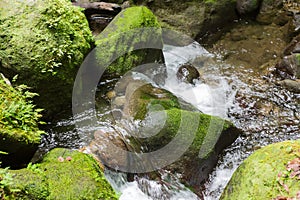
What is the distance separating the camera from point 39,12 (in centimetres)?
539

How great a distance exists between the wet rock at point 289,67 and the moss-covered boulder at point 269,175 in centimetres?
394

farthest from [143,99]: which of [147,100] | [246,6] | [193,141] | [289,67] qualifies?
[246,6]

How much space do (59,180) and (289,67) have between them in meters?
6.37

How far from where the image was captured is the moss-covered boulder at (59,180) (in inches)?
120

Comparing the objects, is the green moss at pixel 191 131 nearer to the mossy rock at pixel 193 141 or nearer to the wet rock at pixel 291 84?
the mossy rock at pixel 193 141

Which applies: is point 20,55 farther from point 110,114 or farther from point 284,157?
point 284,157

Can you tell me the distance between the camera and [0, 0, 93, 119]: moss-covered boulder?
509 cm

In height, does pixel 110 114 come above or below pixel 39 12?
below

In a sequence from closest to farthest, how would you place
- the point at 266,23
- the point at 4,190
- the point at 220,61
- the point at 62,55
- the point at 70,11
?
the point at 4,190 → the point at 62,55 → the point at 70,11 → the point at 220,61 → the point at 266,23

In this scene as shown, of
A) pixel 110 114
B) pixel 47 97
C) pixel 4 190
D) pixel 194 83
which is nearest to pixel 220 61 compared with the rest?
pixel 194 83

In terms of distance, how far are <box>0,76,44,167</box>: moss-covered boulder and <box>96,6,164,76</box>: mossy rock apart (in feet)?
9.16

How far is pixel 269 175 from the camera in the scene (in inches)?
151

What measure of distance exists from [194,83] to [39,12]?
12.9ft

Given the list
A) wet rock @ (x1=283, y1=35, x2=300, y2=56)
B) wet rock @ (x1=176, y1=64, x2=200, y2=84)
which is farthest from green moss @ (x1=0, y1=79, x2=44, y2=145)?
wet rock @ (x1=283, y1=35, x2=300, y2=56)
